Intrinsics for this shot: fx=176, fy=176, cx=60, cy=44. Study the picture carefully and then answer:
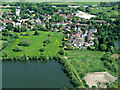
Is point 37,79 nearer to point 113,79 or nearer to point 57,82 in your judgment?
point 57,82

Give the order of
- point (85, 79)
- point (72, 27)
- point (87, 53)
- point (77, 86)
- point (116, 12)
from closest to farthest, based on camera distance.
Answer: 1. point (77, 86)
2. point (85, 79)
3. point (87, 53)
4. point (72, 27)
5. point (116, 12)

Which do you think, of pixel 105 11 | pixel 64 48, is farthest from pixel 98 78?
pixel 105 11

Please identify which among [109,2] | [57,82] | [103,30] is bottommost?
[57,82]

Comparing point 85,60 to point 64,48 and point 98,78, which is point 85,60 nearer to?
point 98,78

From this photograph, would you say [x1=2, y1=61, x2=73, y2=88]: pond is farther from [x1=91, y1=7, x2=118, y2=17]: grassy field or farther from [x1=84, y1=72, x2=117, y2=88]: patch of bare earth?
[x1=91, y1=7, x2=118, y2=17]: grassy field

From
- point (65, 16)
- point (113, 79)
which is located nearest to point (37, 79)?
point (113, 79)

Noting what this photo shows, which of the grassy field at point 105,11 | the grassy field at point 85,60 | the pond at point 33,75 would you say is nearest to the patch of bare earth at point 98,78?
the grassy field at point 85,60
